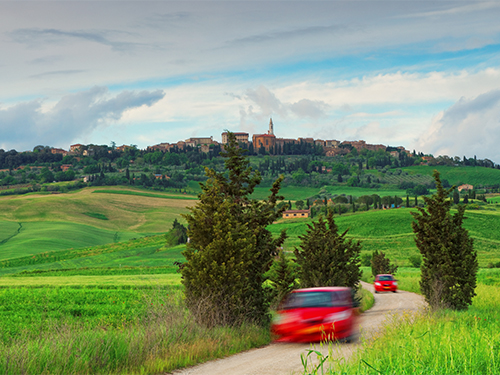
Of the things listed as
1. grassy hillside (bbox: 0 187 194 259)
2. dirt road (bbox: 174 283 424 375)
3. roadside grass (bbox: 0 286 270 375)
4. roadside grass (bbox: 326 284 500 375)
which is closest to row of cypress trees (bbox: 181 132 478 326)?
roadside grass (bbox: 0 286 270 375)

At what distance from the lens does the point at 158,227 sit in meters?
139

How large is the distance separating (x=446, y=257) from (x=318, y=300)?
28.5ft

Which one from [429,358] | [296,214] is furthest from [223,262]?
[296,214]

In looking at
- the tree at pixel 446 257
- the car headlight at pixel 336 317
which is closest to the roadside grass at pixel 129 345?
the car headlight at pixel 336 317

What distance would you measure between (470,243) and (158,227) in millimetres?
123248

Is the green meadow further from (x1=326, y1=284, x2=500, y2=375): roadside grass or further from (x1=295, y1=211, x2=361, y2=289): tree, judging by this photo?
(x1=295, y1=211, x2=361, y2=289): tree

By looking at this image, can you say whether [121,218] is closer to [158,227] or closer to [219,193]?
[158,227]

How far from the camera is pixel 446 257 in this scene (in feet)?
67.1

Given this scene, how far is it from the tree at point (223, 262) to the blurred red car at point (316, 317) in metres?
1.25

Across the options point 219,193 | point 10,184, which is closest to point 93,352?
point 219,193

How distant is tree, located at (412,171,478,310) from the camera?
2047 cm

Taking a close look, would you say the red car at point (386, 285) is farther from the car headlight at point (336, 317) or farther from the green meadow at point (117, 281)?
the car headlight at point (336, 317)

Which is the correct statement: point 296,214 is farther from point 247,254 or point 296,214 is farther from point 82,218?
point 247,254

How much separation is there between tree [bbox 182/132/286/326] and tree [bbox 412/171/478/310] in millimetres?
8214
